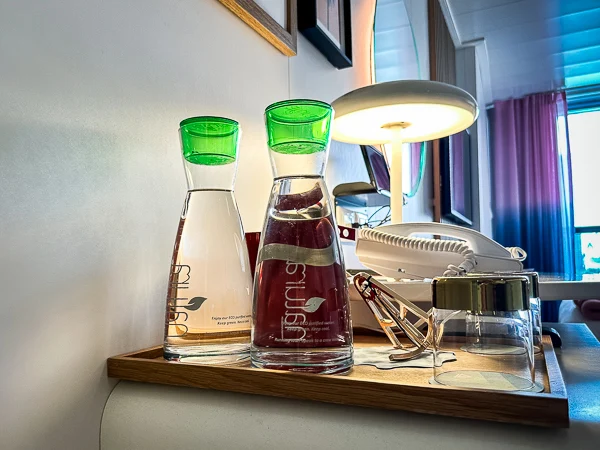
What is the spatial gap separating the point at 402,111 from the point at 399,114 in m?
0.01

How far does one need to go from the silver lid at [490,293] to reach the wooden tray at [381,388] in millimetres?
55

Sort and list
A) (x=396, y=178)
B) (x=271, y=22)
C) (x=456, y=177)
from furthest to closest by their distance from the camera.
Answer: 1. (x=456, y=177)
2. (x=396, y=178)
3. (x=271, y=22)

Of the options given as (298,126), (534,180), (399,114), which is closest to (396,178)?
(399,114)

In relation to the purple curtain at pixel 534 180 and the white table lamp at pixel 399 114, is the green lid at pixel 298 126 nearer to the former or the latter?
the white table lamp at pixel 399 114

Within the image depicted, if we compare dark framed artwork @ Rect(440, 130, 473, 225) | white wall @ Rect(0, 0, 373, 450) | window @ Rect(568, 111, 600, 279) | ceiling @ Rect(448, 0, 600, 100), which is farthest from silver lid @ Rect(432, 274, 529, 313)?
window @ Rect(568, 111, 600, 279)

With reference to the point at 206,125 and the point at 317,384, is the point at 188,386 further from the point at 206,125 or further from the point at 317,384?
the point at 206,125

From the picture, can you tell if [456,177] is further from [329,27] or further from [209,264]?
[209,264]

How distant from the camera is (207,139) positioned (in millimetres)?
429

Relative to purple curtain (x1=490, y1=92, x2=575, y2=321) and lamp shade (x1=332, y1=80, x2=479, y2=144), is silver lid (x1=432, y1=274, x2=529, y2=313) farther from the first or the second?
purple curtain (x1=490, y1=92, x2=575, y2=321)

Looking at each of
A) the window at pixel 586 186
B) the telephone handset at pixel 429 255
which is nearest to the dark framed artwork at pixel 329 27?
the telephone handset at pixel 429 255

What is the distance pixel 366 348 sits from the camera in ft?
1.63

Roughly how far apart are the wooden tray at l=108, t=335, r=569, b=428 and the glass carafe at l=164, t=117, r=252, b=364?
0.08 feet

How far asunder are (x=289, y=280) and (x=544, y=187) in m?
4.07

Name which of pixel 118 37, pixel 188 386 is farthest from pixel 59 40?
pixel 188 386
